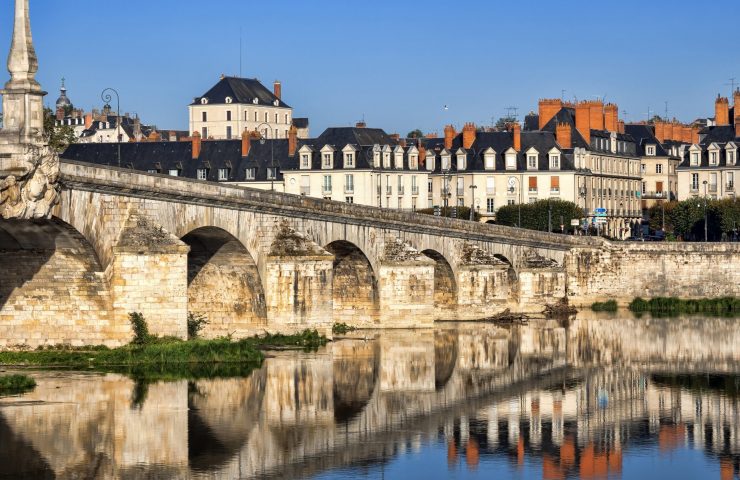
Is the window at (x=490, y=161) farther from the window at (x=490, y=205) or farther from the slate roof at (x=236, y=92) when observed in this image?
the slate roof at (x=236, y=92)

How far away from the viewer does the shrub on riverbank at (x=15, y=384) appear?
39781mm

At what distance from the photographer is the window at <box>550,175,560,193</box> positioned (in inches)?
3994

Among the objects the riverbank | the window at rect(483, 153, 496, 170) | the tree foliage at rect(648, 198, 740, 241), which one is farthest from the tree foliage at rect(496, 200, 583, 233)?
the riverbank

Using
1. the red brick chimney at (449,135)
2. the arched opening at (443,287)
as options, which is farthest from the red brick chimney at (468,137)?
the arched opening at (443,287)

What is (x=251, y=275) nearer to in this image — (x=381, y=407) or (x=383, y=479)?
(x=381, y=407)

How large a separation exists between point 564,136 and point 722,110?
69.5ft

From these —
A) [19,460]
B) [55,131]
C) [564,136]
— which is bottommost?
[19,460]

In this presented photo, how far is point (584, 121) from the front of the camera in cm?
10562

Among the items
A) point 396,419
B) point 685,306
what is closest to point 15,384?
point 396,419

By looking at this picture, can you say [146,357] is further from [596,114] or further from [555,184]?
[596,114]

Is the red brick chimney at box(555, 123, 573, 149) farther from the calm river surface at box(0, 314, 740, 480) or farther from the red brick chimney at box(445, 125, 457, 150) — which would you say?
the calm river surface at box(0, 314, 740, 480)

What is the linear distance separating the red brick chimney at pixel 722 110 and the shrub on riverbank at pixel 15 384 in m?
86.1

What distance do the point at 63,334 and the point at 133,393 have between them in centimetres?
625

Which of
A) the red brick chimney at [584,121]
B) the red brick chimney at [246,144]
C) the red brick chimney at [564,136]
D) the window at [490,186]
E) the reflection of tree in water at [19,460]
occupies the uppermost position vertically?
the red brick chimney at [584,121]
